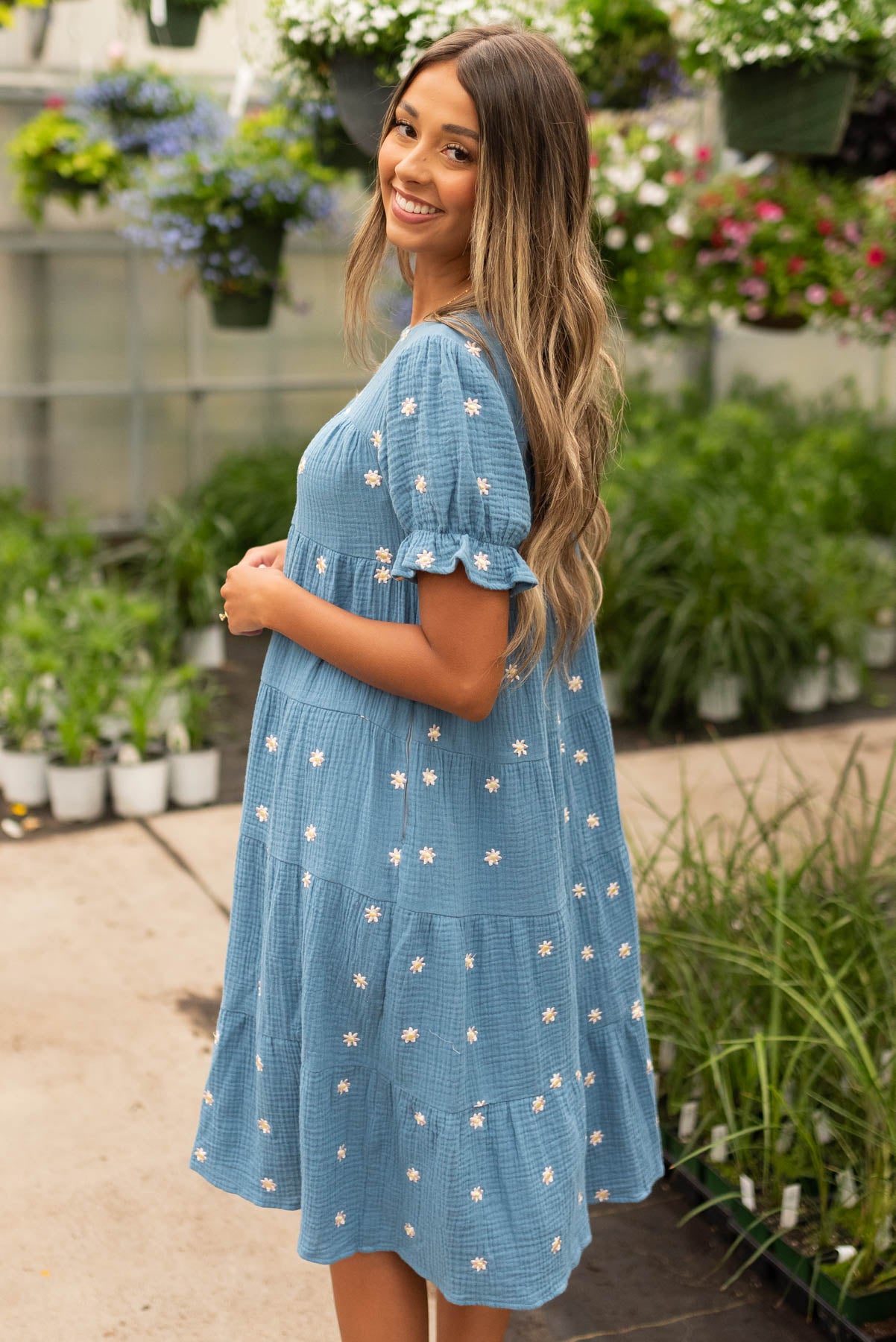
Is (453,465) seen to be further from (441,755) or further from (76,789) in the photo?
(76,789)

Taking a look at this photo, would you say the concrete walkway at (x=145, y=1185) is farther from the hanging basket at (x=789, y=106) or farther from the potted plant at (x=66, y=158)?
the potted plant at (x=66, y=158)

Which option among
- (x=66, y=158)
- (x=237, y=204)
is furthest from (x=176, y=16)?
(x=66, y=158)

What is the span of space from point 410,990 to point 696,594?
3351 millimetres

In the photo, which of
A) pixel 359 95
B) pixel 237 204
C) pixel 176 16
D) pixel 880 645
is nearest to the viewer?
pixel 359 95

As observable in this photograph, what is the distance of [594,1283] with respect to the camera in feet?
6.70

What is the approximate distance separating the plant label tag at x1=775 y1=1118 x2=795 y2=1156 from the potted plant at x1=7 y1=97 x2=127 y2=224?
13.8 ft

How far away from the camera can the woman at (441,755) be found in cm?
124

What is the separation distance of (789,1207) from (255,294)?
11.7 feet

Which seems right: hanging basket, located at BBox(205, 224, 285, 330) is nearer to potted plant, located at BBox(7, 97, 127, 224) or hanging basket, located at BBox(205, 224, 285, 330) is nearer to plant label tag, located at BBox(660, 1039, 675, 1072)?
potted plant, located at BBox(7, 97, 127, 224)

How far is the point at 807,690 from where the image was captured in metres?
4.85

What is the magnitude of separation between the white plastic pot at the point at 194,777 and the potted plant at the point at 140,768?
0.10 feet

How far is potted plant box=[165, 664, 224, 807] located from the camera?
153 inches

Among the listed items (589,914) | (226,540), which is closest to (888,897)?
(589,914)

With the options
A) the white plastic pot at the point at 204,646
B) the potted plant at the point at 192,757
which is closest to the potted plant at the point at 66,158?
the white plastic pot at the point at 204,646
